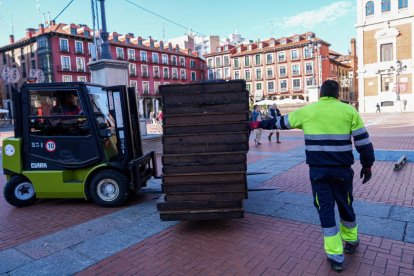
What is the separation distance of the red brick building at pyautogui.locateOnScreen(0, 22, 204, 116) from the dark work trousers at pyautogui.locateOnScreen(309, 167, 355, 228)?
156 feet

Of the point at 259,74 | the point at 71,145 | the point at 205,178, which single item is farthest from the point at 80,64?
the point at 205,178

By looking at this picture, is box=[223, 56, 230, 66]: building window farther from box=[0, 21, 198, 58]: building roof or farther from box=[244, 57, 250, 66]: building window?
box=[0, 21, 198, 58]: building roof

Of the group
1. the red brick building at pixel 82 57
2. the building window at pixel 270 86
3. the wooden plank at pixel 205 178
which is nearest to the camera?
the wooden plank at pixel 205 178

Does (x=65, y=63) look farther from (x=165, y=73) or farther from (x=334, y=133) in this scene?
(x=334, y=133)

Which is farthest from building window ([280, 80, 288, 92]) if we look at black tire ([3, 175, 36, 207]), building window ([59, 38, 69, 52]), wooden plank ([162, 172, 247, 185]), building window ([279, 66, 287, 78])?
wooden plank ([162, 172, 247, 185])

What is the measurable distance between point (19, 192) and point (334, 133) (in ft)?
18.2

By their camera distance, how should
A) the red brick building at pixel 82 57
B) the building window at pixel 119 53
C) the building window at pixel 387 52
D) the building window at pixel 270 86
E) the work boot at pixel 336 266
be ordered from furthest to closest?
the building window at pixel 270 86 < the building window at pixel 119 53 < the red brick building at pixel 82 57 < the building window at pixel 387 52 < the work boot at pixel 336 266

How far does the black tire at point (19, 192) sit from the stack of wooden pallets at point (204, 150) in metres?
3.16

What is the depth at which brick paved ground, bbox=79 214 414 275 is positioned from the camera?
321cm

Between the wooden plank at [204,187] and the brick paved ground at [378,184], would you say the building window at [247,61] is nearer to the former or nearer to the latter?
the brick paved ground at [378,184]

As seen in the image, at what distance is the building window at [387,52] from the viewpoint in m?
40.8

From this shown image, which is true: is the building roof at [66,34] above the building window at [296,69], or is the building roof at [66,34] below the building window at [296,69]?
above

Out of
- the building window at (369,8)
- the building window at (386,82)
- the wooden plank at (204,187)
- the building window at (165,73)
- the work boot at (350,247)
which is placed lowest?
the work boot at (350,247)

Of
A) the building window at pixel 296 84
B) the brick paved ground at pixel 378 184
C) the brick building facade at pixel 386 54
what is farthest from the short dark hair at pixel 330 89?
the building window at pixel 296 84
